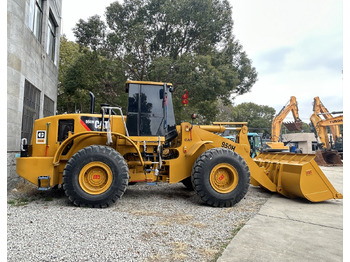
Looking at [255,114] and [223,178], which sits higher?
[255,114]

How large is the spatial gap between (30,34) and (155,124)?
5.62 m

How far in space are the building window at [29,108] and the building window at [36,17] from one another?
2.14 meters

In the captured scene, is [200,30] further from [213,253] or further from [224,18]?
[213,253]

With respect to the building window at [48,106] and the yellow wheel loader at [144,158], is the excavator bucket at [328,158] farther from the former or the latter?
the building window at [48,106]

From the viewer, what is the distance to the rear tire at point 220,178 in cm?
561

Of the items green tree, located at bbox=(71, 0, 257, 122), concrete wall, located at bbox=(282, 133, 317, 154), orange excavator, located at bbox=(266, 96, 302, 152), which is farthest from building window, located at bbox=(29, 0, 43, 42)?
concrete wall, located at bbox=(282, 133, 317, 154)

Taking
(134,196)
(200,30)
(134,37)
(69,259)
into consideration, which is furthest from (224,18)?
(69,259)

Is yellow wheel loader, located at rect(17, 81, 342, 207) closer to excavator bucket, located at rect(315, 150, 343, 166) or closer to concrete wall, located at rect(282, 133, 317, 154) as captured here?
excavator bucket, located at rect(315, 150, 343, 166)

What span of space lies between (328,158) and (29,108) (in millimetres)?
19878

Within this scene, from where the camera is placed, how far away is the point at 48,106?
11719 mm

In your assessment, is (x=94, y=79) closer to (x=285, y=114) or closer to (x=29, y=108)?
(x=29, y=108)

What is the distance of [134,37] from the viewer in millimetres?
14266

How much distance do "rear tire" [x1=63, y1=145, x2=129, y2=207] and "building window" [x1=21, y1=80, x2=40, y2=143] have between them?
387 cm

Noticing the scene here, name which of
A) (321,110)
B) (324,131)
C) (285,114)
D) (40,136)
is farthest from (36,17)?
(321,110)
